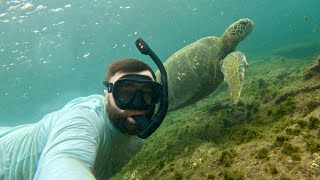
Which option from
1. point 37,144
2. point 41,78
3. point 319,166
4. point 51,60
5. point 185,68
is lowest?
point 41,78

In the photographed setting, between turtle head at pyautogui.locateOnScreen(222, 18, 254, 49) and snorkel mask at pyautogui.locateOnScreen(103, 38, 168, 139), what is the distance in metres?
3.99

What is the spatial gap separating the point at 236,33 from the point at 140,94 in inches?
177

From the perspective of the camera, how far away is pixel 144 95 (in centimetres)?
269

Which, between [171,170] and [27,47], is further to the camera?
[27,47]

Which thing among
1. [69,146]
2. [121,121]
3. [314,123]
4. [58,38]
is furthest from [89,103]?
[58,38]

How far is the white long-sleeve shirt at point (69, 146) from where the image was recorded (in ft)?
5.34

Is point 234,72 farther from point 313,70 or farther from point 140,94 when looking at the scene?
point 140,94

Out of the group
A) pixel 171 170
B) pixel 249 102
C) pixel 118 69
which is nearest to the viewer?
pixel 118 69

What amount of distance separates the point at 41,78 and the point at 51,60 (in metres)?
5.49

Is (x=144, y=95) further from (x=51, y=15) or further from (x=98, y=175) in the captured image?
(x=51, y=15)

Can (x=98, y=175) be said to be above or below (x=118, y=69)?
below

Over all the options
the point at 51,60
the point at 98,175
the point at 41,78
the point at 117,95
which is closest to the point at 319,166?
the point at 117,95

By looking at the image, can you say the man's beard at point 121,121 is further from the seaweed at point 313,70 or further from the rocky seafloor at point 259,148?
the seaweed at point 313,70

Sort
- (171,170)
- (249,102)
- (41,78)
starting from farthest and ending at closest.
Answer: (41,78), (249,102), (171,170)
